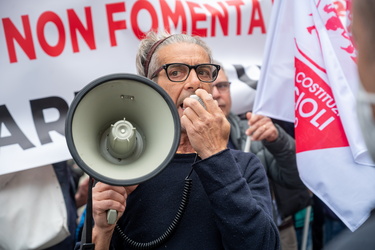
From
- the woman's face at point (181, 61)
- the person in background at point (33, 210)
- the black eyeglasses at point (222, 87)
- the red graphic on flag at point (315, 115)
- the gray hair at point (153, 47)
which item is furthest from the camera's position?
the black eyeglasses at point (222, 87)

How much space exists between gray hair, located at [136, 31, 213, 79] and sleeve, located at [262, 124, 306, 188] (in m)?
1.20

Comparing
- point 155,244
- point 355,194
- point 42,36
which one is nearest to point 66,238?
point 42,36

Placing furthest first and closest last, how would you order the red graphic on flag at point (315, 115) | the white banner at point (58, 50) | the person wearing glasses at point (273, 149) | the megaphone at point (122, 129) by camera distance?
1. the person wearing glasses at point (273, 149)
2. the white banner at point (58, 50)
3. the red graphic on flag at point (315, 115)
4. the megaphone at point (122, 129)

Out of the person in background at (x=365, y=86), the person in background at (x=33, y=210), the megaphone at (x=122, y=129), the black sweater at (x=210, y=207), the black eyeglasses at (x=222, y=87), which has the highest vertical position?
the person in background at (x=365, y=86)

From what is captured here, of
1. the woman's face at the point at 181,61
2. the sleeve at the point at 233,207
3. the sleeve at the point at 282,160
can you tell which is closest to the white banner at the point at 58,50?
the sleeve at the point at 282,160

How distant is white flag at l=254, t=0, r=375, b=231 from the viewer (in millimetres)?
2537

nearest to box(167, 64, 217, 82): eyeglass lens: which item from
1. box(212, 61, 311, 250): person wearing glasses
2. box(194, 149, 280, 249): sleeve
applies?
box(194, 149, 280, 249): sleeve

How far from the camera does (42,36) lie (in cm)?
330

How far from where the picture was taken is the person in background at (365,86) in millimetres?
976

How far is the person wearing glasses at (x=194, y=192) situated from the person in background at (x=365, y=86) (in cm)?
84

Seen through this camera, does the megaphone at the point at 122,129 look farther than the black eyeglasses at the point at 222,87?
No

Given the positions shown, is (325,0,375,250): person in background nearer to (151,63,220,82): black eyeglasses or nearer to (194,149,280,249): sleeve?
(194,149,280,249): sleeve

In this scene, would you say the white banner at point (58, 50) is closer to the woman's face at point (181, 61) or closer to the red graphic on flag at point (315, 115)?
the red graphic on flag at point (315, 115)

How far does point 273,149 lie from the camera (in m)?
3.38
